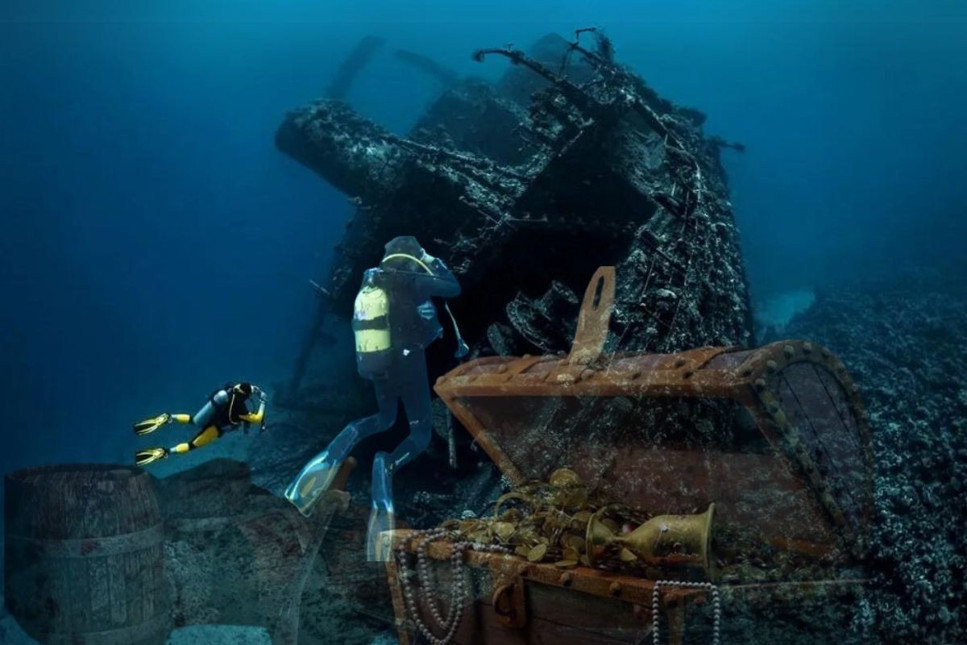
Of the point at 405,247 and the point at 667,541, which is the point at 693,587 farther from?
the point at 405,247

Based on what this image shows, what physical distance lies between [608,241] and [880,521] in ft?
11.8

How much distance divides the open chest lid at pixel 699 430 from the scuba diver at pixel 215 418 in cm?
→ 138

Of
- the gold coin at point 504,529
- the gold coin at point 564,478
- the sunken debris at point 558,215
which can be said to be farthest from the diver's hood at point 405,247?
the gold coin at point 504,529

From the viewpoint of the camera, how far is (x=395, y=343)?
425 centimetres

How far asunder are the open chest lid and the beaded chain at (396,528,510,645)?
853 millimetres

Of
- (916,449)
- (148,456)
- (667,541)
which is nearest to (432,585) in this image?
(667,541)

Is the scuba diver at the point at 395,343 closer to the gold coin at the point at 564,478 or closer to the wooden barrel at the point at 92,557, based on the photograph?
the wooden barrel at the point at 92,557

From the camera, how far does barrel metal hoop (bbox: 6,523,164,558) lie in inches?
139

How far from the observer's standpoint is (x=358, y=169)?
776 cm

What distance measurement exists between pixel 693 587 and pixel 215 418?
10.4ft

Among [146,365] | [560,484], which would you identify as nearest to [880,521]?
[560,484]

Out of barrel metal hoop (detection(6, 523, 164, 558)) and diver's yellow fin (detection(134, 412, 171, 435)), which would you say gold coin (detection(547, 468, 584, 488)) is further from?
diver's yellow fin (detection(134, 412, 171, 435))

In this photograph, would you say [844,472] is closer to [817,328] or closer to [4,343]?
[817,328]

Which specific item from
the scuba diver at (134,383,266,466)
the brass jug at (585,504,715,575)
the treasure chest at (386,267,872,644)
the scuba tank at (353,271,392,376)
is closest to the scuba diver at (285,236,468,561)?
the scuba tank at (353,271,392,376)
